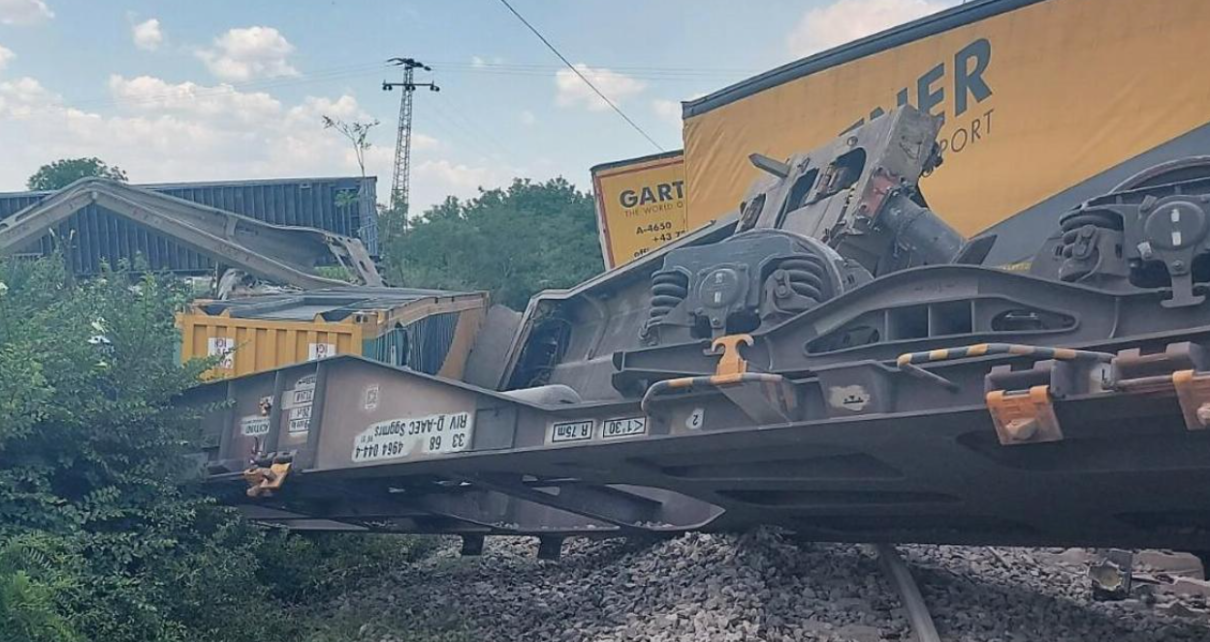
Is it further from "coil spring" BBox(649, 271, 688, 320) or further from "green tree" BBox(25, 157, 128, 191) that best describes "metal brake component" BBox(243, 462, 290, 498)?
"green tree" BBox(25, 157, 128, 191)

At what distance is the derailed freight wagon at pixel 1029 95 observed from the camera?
9102mm

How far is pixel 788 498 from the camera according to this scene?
19.9 feet

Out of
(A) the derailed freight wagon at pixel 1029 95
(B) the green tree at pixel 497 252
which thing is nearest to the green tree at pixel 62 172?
(B) the green tree at pixel 497 252

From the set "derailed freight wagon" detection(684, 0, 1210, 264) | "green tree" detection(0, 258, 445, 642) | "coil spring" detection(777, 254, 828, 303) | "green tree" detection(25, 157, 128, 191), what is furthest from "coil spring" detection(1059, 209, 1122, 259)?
"green tree" detection(25, 157, 128, 191)

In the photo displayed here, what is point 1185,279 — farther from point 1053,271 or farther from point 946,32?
point 946,32

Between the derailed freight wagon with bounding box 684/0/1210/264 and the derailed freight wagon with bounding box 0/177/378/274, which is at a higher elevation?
the derailed freight wagon with bounding box 684/0/1210/264

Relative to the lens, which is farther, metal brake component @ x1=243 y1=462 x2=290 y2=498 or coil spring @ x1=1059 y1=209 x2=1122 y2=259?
metal brake component @ x1=243 y1=462 x2=290 y2=498

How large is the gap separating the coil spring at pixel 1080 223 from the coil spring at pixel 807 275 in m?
1.10

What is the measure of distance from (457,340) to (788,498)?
12.9 ft

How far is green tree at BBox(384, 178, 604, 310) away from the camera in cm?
2791

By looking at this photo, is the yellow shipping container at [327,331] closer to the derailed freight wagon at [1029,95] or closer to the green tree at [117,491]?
the green tree at [117,491]

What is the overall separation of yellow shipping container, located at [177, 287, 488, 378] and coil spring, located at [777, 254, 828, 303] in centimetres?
350

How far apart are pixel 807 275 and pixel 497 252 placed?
2564 cm

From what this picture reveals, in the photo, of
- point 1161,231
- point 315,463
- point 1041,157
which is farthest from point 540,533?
point 1041,157
